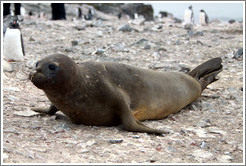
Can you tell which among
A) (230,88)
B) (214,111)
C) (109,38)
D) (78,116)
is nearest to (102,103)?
(78,116)

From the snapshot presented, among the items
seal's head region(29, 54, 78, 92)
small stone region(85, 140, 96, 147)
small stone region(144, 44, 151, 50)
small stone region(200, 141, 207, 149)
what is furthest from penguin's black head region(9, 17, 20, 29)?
small stone region(200, 141, 207, 149)

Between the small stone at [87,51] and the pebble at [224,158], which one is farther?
the small stone at [87,51]

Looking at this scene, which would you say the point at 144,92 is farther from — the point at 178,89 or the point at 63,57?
the point at 63,57

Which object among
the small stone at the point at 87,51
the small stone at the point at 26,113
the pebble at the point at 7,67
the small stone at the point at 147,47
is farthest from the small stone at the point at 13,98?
the small stone at the point at 147,47

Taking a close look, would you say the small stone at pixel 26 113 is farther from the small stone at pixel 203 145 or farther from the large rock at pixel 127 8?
the large rock at pixel 127 8

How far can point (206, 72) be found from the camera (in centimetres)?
587

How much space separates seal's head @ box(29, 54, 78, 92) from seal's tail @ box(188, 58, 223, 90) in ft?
8.91

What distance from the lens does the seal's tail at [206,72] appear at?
5719mm

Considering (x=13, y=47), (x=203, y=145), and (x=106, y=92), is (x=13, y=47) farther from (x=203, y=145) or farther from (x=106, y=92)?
(x=203, y=145)

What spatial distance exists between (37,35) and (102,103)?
8998 mm

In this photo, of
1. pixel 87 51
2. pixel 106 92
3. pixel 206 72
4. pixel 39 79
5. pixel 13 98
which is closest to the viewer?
pixel 39 79

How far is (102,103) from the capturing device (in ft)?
12.4

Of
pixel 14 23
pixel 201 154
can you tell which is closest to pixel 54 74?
pixel 201 154

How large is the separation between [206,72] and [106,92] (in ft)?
8.45
